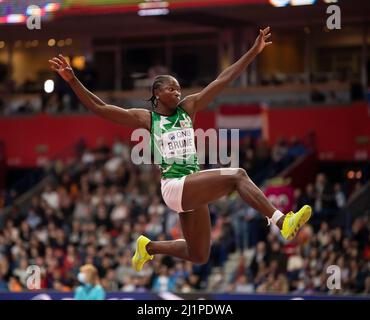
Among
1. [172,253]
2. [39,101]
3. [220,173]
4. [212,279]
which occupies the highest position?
[39,101]

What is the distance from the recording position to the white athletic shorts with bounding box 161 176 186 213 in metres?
9.93

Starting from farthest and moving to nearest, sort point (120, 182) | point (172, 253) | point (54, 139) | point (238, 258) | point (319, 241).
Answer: point (54, 139), point (120, 182), point (238, 258), point (319, 241), point (172, 253)

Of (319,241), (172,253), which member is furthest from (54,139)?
(172,253)

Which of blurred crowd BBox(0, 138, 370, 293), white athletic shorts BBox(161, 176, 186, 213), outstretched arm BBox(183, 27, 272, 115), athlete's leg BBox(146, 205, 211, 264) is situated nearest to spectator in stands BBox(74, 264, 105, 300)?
athlete's leg BBox(146, 205, 211, 264)

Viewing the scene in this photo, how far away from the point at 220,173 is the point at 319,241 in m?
8.80

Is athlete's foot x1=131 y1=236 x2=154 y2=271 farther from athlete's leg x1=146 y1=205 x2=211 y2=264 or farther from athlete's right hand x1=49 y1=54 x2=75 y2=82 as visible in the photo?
athlete's right hand x1=49 y1=54 x2=75 y2=82

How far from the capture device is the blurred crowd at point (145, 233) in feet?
58.6

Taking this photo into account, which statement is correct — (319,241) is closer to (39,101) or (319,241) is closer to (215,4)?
(215,4)

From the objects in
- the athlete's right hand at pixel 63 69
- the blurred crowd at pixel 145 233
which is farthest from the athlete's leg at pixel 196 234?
the blurred crowd at pixel 145 233

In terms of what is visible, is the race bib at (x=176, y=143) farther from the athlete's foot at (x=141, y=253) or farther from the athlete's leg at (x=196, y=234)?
the athlete's foot at (x=141, y=253)

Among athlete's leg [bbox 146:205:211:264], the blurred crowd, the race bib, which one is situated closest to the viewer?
the race bib

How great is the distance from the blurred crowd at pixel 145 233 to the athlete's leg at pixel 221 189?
275 inches

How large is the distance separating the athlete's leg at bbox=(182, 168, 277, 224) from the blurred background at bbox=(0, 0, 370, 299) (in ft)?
17.8

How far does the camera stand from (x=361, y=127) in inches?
904
